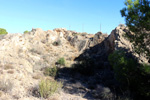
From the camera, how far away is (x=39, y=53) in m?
15.4

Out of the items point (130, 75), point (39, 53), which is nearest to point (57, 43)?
point (39, 53)

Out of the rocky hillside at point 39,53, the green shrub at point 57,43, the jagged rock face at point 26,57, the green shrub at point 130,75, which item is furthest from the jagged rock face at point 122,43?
the green shrub at point 57,43

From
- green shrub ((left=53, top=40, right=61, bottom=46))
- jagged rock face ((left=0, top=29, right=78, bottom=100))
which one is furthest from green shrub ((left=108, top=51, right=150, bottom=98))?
green shrub ((left=53, top=40, right=61, bottom=46))

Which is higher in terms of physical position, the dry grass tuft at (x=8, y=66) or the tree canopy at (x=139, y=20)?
the tree canopy at (x=139, y=20)

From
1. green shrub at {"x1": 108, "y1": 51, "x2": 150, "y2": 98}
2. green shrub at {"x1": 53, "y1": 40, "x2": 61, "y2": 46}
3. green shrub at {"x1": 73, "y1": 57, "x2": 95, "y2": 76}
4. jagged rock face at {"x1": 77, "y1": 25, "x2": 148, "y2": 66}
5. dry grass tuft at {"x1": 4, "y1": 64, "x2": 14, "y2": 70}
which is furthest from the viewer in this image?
green shrub at {"x1": 53, "y1": 40, "x2": 61, "y2": 46}

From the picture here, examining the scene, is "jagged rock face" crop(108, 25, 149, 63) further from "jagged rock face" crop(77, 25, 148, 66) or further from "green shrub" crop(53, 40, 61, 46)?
"green shrub" crop(53, 40, 61, 46)

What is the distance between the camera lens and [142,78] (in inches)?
282

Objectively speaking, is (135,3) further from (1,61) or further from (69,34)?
(69,34)

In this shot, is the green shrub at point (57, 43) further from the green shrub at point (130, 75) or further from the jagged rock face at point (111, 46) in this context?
the green shrub at point (130, 75)

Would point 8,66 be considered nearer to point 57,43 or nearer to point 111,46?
point 111,46

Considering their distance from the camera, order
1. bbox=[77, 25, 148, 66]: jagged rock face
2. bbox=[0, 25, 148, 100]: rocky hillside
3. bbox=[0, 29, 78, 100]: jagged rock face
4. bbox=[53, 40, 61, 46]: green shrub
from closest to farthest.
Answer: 1. bbox=[0, 25, 148, 100]: rocky hillside
2. bbox=[0, 29, 78, 100]: jagged rock face
3. bbox=[77, 25, 148, 66]: jagged rock face
4. bbox=[53, 40, 61, 46]: green shrub

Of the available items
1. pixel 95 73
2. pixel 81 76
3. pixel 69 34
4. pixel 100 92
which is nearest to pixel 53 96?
pixel 100 92

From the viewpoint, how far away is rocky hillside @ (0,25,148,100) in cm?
627

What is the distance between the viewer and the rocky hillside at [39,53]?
627 centimetres
